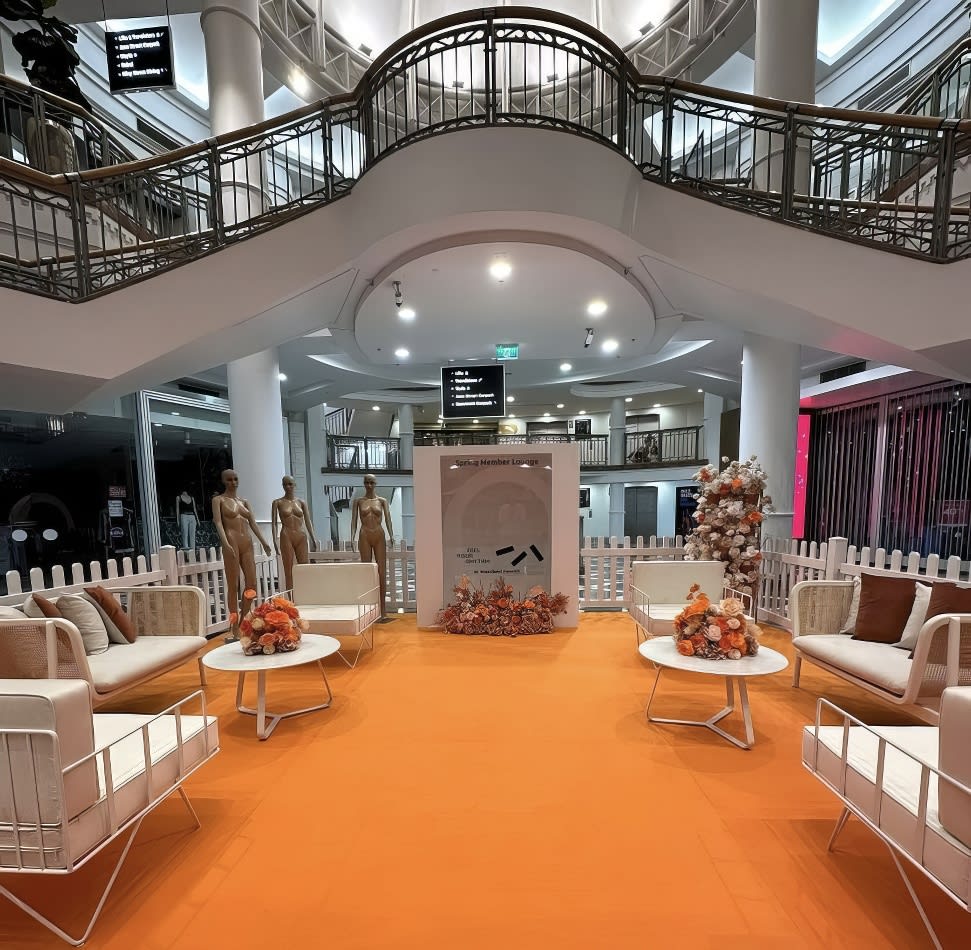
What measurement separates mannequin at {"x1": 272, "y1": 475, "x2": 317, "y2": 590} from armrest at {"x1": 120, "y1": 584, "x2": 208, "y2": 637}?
1.50 meters

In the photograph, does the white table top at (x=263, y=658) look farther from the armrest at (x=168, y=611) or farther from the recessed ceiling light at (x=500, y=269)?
the recessed ceiling light at (x=500, y=269)

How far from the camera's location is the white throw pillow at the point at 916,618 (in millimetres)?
3221

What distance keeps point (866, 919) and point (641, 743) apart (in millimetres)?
1343

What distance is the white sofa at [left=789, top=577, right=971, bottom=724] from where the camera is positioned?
8.91ft

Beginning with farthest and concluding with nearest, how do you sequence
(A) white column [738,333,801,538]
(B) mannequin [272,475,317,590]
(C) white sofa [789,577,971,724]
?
(A) white column [738,333,801,538]
(B) mannequin [272,475,317,590]
(C) white sofa [789,577,971,724]

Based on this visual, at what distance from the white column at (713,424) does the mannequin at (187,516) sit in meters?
12.4

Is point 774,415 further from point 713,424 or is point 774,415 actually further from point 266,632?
point 713,424

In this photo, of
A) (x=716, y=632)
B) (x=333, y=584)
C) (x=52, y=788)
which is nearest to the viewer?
(x=52, y=788)

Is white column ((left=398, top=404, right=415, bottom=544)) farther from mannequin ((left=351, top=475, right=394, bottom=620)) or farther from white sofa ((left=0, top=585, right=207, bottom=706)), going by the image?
white sofa ((left=0, top=585, right=207, bottom=706))

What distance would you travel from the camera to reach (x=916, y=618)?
325cm

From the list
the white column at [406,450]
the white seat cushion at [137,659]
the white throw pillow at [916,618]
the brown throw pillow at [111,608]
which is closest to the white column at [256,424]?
the brown throw pillow at [111,608]

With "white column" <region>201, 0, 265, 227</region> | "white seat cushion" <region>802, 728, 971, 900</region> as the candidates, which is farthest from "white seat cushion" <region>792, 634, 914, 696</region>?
"white column" <region>201, 0, 265, 227</region>

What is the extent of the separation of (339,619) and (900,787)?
12.5 ft

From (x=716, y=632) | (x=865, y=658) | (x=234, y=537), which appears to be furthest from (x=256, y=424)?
(x=865, y=658)
